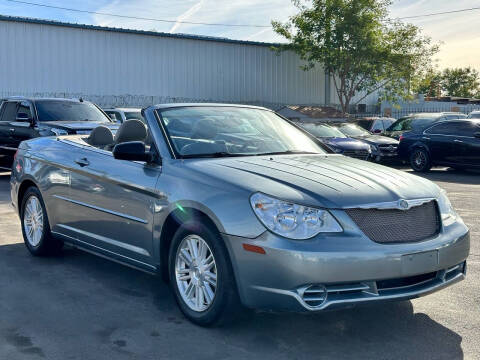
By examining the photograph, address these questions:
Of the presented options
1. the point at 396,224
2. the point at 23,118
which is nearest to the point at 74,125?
the point at 23,118

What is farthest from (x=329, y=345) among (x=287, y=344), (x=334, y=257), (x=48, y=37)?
(x=48, y=37)

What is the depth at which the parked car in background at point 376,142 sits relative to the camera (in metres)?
18.4

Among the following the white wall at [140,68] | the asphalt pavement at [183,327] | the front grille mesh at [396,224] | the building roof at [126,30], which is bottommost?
the asphalt pavement at [183,327]

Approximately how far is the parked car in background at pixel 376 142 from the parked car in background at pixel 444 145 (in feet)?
2.21

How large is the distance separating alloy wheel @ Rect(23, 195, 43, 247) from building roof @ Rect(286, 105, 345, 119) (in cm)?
2953

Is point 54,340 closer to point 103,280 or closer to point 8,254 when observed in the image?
point 103,280

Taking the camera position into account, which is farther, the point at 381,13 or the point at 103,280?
the point at 381,13

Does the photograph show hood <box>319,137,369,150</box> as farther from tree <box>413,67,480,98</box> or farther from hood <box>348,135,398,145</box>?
tree <box>413,67,480,98</box>

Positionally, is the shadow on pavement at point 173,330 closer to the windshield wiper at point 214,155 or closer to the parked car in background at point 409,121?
the windshield wiper at point 214,155

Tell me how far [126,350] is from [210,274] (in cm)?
73

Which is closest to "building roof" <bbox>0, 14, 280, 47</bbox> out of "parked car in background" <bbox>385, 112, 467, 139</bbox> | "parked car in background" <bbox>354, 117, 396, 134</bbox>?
"parked car in background" <bbox>354, 117, 396, 134</bbox>

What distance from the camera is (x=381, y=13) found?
1262 inches

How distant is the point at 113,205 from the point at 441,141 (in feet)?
44.2

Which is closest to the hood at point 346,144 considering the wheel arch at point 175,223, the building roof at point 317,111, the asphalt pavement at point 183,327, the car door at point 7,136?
the car door at point 7,136
